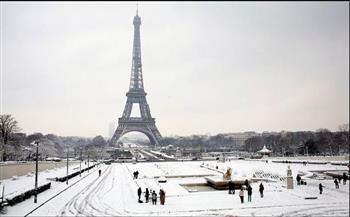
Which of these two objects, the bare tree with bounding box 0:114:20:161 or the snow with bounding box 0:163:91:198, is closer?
the snow with bounding box 0:163:91:198

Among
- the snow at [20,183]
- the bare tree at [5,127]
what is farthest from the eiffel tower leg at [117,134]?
the snow at [20,183]

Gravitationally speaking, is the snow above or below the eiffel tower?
below

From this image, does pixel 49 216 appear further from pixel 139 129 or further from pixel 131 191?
pixel 139 129

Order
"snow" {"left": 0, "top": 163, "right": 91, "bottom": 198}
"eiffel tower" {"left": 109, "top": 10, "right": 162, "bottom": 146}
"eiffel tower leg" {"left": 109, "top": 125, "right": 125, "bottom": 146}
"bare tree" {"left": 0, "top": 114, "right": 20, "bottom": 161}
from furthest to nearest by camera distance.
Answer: "eiffel tower" {"left": 109, "top": 10, "right": 162, "bottom": 146}
"eiffel tower leg" {"left": 109, "top": 125, "right": 125, "bottom": 146}
"bare tree" {"left": 0, "top": 114, "right": 20, "bottom": 161}
"snow" {"left": 0, "top": 163, "right": 91, "bottom": 198}

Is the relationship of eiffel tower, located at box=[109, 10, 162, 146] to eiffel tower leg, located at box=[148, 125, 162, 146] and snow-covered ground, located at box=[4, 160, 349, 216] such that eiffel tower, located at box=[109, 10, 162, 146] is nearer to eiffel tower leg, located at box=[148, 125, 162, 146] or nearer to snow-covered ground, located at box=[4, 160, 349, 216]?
eiffel tower leg, located at box=[148, 125, 162, 146]

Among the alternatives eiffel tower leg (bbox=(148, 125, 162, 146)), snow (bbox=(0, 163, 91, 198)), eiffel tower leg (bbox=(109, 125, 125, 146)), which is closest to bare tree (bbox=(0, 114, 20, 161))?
snow (bbox=(0, 163, 91, 198))

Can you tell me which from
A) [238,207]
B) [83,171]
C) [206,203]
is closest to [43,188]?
[206,203]

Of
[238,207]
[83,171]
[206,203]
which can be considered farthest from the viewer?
[83,171]

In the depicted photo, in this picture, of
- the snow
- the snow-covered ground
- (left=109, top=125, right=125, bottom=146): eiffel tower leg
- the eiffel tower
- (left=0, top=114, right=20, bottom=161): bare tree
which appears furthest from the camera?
the eiffel tower

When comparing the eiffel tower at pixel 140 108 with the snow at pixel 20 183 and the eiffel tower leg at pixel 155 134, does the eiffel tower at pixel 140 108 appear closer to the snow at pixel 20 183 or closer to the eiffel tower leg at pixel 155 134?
the eiffel tower leg at pixel 155 134
